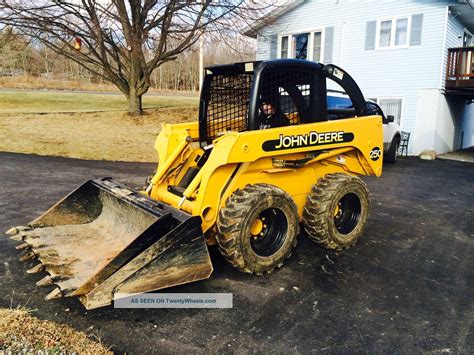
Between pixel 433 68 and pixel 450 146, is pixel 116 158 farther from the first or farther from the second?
pixel 450 146

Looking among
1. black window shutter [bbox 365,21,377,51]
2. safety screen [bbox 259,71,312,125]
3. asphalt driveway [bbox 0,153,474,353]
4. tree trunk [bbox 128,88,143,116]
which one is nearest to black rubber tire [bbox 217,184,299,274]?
asphalt driveway [bbox 0,153,474,353]

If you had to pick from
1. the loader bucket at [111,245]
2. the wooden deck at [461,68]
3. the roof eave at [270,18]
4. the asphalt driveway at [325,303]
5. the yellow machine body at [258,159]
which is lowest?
the asphalt driveway at [325,303]

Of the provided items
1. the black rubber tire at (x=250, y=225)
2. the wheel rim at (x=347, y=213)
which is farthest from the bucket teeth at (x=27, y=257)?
the wheel rim at (x=347, y=213)

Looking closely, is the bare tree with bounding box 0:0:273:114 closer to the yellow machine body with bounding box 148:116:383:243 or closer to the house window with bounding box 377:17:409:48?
the house window with bounding box 377:17:409:48

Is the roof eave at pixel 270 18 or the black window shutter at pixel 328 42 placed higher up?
the roof eave at pixel 270 18

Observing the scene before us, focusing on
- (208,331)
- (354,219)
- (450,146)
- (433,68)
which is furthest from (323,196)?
(450,146)

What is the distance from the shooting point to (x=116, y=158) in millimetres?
12227

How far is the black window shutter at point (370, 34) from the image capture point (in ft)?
52.2

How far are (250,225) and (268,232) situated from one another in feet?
1.66

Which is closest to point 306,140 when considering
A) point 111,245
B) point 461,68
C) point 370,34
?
point 111,245

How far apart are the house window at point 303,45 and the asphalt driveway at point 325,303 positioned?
13117 millimetres

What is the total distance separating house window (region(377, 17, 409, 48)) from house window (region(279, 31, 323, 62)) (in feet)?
8.46

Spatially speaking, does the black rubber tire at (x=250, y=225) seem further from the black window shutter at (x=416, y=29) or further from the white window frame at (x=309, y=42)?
the white window frame at (x=309, y=42)

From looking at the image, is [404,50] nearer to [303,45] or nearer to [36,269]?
[303,45]
